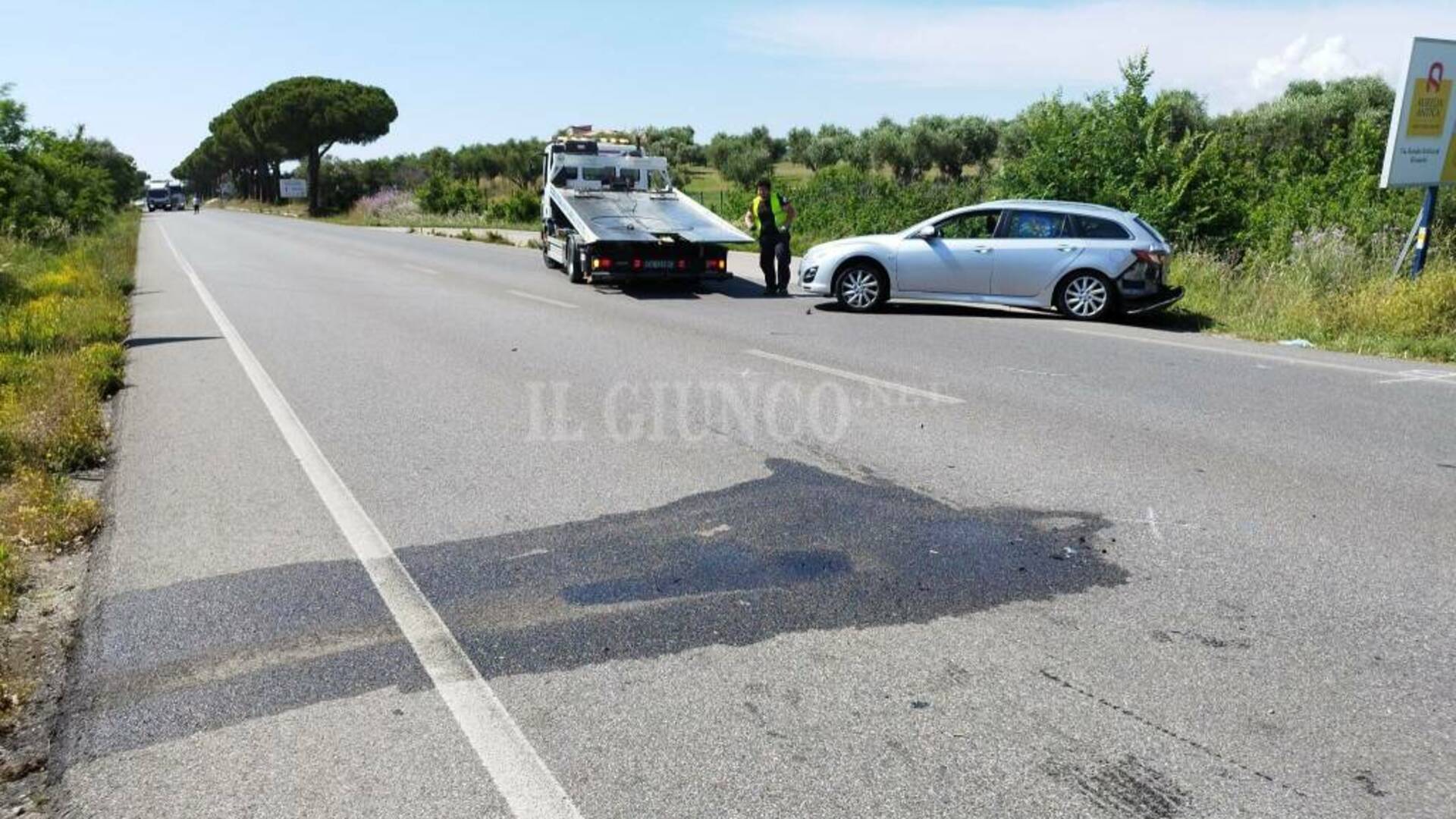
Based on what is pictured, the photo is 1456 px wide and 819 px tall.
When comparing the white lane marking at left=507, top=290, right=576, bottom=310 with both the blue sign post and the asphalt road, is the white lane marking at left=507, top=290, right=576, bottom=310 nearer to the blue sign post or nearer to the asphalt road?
the asphalt road

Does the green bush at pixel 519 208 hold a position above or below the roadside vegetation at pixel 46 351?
above

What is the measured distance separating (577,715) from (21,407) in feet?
21.4

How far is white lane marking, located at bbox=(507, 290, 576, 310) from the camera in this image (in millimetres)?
16469

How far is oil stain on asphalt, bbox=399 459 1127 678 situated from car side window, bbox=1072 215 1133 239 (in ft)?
30.4

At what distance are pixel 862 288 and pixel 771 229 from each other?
130 inches

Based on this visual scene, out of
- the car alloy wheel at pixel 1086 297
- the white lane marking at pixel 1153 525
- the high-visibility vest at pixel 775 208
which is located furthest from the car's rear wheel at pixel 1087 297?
the white lane marking at pixel 1153 525

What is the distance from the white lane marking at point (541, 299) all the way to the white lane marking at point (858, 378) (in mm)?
5354

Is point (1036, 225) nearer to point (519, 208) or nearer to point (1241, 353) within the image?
point (1241, 353)

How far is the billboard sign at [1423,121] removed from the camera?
14.0 metres

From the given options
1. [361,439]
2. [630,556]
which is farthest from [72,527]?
[630,556]

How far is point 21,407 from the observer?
8.11m

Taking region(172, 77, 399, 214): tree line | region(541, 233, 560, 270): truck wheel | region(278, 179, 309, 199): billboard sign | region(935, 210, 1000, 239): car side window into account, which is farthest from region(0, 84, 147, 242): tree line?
region(278, 179, 309, 199): billboard sign

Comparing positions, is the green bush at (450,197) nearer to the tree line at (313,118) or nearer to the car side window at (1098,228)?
the tree line at (313,118)

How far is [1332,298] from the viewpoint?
44.4ft
